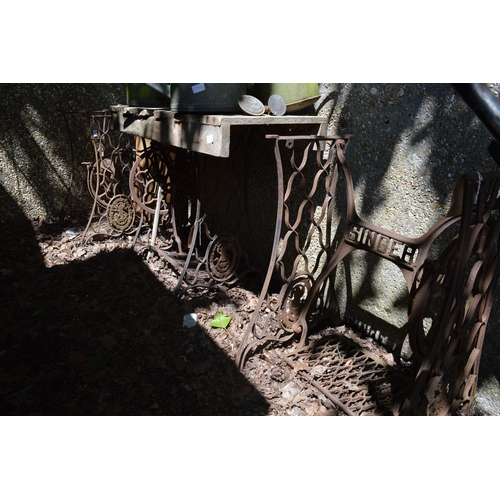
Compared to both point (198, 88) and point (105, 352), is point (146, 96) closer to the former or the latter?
point (198, 88)

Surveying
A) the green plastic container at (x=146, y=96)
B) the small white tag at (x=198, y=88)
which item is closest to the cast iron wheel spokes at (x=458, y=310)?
the small white tag at (x=198, y=88)

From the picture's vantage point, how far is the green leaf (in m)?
3.35

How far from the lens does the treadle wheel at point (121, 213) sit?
494cm

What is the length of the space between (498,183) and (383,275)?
1.08 meters

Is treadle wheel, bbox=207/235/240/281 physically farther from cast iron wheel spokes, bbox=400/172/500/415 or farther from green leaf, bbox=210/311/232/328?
cast iron wheel spokes, bbox=400/172/500/415

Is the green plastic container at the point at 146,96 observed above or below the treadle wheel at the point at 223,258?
above

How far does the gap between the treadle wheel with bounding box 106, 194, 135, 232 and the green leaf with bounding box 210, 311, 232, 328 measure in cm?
201

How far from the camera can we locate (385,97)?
8.96 feet

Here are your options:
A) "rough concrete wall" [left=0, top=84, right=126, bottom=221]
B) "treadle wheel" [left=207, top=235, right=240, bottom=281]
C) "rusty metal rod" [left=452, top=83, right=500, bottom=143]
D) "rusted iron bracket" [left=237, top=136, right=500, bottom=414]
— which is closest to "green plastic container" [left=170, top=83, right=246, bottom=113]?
"rusted iron bracket" [left=237, top=136, right=500, bottom=414]

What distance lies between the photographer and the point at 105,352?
309 cm

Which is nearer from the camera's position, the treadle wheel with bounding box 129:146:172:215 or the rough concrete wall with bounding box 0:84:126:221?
the treadle wheel with bounding box 129:146:172:215

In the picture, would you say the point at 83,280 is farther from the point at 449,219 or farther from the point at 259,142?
the point at 449,219

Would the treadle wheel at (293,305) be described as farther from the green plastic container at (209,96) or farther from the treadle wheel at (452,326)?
the green plastic container at (209,96)

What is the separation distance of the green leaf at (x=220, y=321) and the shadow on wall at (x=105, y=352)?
0.11 m
